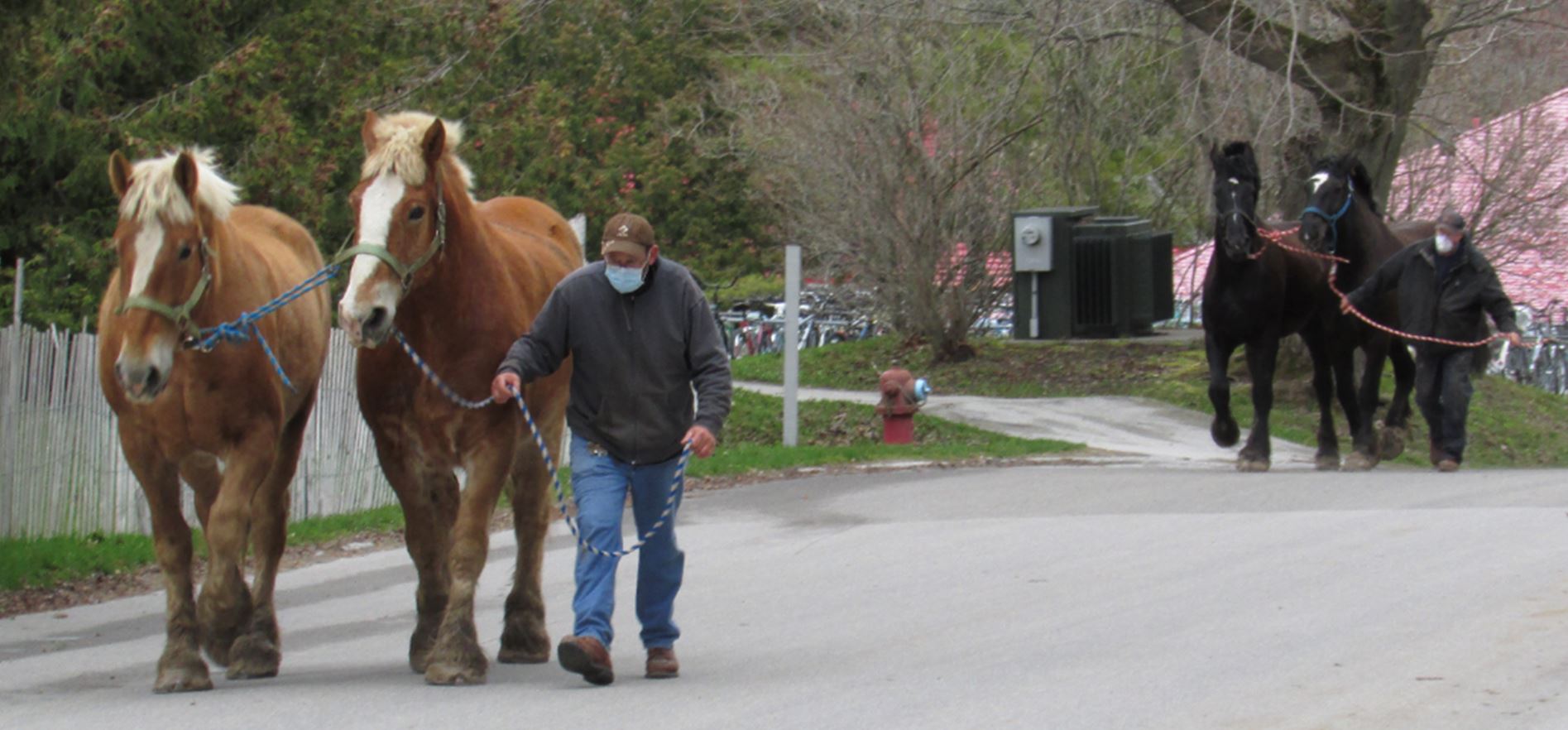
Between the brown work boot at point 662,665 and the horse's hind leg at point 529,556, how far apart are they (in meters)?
0.79

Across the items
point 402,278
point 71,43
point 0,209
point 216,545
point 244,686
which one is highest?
point 71,43

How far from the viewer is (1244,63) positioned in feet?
71.2

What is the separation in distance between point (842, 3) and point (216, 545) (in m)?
14.1

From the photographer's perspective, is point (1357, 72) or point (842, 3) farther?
point (842, 3)

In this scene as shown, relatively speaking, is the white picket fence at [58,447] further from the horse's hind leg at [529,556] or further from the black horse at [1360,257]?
the black horse at [1360,257]

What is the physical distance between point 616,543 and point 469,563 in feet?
1.88

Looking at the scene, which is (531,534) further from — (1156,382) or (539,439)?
(1156,382)

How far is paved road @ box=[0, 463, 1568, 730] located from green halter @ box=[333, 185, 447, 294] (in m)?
1.60

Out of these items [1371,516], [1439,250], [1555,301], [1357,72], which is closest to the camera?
[1371,516]

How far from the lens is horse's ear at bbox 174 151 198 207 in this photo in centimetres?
785

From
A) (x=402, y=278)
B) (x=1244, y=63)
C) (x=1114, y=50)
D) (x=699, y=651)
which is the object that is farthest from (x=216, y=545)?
(x=1114, y=50)

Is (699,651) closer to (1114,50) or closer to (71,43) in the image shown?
(71,43)

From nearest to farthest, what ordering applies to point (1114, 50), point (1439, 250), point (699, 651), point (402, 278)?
point (402, 278)
point (699, 651)
point (1439, 250)
point (1114, 50)

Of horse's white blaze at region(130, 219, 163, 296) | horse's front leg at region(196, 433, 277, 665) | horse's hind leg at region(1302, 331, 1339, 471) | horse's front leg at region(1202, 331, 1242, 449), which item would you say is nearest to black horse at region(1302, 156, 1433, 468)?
horse's hind leg at region(1302, 331, 1339, 471)
